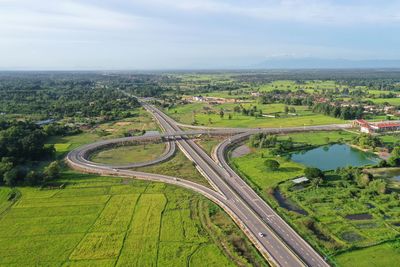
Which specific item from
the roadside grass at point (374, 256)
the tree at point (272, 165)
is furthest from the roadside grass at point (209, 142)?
the roadside grass at point (374, 256)

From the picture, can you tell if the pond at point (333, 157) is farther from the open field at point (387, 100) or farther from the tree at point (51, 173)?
the open field at point (387, 100)

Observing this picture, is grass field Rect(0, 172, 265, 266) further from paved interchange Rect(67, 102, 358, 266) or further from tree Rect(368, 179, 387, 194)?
tree Rect(368, 179, 387, 194)

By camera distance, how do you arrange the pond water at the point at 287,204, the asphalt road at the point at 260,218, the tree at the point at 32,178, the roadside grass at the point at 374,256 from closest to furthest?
the roadside grass at the point at 374,256, the asphalt road at the point at 260,218, the pond water at the point at 287,204, the tree at the point at 32,178

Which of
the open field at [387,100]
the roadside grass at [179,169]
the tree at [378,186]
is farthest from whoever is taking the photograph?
the open field at [387,100]

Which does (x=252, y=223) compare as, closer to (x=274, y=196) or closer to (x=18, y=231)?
(x=274, y=196)

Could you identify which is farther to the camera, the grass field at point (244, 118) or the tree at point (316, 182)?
the grass field at point (244, 118)

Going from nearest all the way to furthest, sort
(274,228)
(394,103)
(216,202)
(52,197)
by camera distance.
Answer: (274,228) → (216,202) → (52,197) → (394,103)

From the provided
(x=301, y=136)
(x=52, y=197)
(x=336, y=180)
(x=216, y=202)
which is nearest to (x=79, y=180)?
(x=52, y=197)
